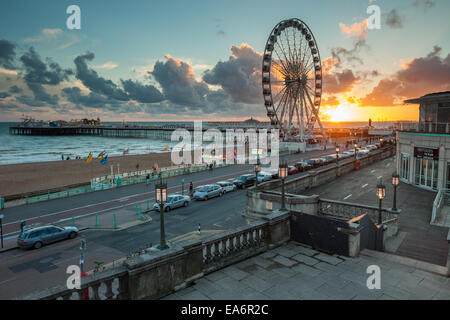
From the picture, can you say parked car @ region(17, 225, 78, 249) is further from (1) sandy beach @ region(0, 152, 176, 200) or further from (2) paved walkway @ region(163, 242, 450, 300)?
(1) sandy beach @ region(0, 152, 176, 200)

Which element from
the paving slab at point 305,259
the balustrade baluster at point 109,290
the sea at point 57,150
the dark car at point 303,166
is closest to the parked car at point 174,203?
the paving slab at point 305,259

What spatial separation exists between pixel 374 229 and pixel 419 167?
19.3 meters

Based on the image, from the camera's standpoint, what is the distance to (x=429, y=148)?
25.2 metres

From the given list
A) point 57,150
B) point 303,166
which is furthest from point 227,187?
point 57,150

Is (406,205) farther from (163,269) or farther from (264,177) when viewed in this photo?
(163,269)

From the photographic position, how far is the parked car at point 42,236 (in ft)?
59.7

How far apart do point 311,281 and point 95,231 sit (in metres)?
18.5

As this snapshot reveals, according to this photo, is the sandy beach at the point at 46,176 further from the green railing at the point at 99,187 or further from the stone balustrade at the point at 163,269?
the stone balustrade at the point at 163,269

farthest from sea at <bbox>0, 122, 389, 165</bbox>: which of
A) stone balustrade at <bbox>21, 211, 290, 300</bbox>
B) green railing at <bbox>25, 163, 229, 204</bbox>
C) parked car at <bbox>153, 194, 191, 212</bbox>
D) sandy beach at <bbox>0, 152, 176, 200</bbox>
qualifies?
stone balustrade at <bbox>21, 211, 290, 300</bbox>

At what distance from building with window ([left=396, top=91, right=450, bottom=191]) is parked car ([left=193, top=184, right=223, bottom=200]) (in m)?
18.6

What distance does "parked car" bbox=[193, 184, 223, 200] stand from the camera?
100ft

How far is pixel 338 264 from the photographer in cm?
864

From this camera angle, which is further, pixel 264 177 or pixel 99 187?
pixel 264 177
